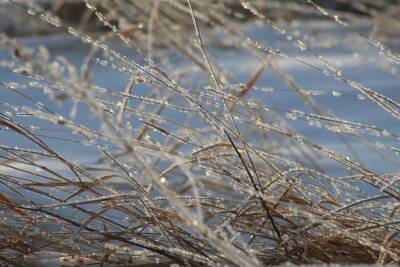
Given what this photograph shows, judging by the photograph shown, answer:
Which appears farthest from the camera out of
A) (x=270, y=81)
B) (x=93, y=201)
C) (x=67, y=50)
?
(x=67, y=50)

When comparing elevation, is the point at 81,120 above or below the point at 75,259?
below

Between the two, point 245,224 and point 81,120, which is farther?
point 81,120

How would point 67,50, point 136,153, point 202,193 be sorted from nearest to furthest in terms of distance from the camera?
point 136,153, point 202,193, point 67,50

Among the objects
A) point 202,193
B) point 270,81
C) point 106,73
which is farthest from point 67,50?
point 202,193

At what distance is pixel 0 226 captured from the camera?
125 cm

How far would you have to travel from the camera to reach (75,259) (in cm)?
124

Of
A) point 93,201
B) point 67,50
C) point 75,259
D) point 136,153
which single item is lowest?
point 67,50

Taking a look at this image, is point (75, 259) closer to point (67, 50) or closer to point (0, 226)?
point (0, 226)

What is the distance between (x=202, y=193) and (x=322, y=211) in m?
0.58

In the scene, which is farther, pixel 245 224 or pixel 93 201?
pixel 245 224

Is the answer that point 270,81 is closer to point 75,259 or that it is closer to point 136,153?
point 75,259

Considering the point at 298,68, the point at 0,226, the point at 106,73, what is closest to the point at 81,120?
the point at 106,73

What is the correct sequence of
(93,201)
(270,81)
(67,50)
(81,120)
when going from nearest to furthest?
(93,201), (81,120), (270,81), (67,50)

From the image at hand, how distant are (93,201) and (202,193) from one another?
0.60 m
